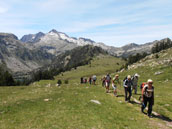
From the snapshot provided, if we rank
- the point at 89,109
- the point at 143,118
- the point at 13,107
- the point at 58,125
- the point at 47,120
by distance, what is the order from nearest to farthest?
the point at 58,125, the point at 47,120, the point at 143,118, the point at 89,109, the point at 13,107

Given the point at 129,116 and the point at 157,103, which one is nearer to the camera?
the point at 129,116

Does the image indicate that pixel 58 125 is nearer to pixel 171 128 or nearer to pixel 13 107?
pixel 13 107

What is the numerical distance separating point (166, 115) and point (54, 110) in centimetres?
1405

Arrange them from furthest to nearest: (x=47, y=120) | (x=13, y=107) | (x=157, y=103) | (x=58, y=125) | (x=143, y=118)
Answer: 1. (x=157, y=103)
2. (x=13, y=107)
3. (x=143, y=118)
4. (x=47, y=120)
5. (x=58, y=125)

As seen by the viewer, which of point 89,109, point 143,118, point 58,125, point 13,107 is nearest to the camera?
point 58,125

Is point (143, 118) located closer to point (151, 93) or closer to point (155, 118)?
point (155, 118)

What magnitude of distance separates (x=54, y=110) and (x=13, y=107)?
6.01 m

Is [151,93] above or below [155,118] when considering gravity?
above

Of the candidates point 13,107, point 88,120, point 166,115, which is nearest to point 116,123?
point 88,120

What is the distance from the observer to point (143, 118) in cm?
1734


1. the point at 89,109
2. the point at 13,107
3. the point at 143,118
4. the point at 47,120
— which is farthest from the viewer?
the point at 13,107

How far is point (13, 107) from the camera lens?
65.8 feet

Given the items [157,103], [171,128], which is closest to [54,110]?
[171,128]

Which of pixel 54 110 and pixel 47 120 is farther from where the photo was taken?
pixel 54 110
